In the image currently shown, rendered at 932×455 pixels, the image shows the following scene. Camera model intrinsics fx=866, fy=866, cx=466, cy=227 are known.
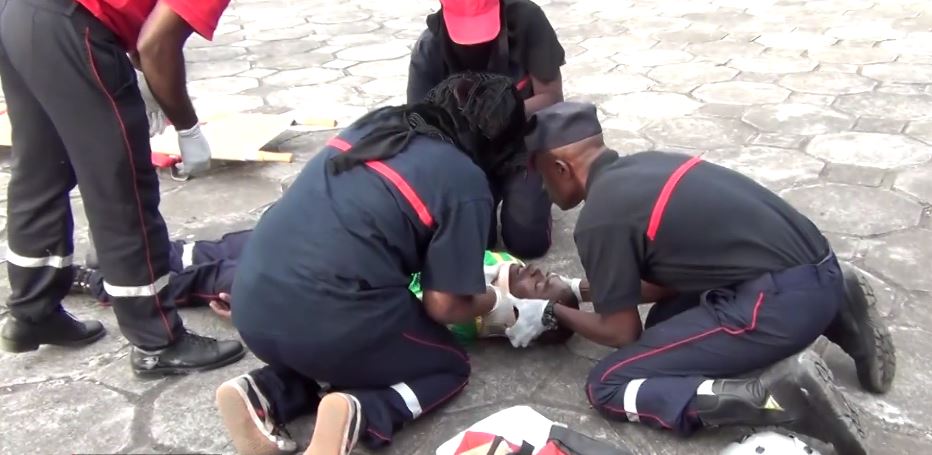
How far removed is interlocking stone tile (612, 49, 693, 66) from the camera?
615 centimetres

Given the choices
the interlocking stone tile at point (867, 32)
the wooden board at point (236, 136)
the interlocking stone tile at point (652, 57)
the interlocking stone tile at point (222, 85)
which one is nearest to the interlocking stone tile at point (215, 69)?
the interlocking stone tile at point (222, 85)

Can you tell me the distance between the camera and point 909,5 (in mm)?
7645

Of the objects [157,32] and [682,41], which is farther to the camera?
[682,41]

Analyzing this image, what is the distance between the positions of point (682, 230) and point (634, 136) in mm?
2453

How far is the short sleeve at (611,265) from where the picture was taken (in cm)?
223

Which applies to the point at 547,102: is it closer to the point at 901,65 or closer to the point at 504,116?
the point at 504,116

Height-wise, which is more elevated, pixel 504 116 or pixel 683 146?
pixel 504 116

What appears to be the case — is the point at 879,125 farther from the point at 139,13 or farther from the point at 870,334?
the point at 139,13

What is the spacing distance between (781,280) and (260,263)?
132 cm

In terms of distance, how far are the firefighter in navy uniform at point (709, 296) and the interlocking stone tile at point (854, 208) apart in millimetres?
Answer: 1204

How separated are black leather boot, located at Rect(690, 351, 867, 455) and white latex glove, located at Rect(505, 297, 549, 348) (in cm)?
60

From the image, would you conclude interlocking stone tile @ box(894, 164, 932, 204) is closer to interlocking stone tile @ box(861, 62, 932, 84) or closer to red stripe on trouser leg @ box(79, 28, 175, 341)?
interlocking stone tile @ box(861, 62, 932, 84)

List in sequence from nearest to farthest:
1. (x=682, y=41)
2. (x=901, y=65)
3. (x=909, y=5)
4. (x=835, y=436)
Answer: (x=835, y=436), (x=901, y=65), (x=682, y=41), (x=909, y=5)

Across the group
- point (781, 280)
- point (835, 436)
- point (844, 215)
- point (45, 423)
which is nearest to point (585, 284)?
point (781, 280)
